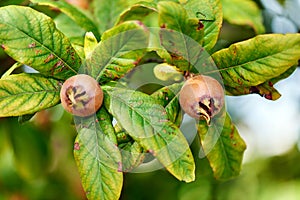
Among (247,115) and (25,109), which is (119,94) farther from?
(247,115)

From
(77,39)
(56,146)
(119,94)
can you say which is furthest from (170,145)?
(56,146)

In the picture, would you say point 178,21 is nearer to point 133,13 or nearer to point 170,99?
point 170,99

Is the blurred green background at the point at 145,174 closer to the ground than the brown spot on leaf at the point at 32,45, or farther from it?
closer to the ground

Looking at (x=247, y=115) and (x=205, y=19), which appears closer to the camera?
(x=205, y=19)

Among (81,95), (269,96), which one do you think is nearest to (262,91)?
(269,96)

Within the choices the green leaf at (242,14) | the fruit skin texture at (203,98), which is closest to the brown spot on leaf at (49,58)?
the fruit skin texture at (203,98)

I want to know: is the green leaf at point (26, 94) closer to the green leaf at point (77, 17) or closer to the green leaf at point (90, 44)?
the green leaf at point (90, 44)
